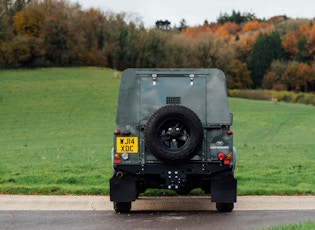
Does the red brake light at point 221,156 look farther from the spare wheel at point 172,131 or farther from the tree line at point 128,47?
the tree line at point 128,47

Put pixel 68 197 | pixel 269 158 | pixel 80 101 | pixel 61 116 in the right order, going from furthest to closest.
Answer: pixel 80 101 → pixel 61 116 → pixel 269 158 → pixel 68 197

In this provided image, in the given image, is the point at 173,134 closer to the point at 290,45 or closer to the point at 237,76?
the point at 237,76

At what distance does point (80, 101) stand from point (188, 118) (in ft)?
177

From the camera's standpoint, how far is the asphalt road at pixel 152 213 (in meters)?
10.3

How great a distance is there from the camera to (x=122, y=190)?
11.6m

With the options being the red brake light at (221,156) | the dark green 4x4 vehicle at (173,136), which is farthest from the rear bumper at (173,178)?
the red brake light at (221,156)

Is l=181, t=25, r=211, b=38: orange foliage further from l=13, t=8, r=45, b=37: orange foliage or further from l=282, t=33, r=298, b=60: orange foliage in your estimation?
l=13, t=8, r=45, b=37: orange foliage

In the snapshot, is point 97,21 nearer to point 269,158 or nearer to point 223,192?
point 269,158

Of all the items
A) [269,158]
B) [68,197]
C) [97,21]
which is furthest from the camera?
[97,21]

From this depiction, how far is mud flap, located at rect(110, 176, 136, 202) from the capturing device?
452 inches

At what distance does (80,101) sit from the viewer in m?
64.4

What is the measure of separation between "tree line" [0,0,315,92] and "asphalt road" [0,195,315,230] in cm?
7074

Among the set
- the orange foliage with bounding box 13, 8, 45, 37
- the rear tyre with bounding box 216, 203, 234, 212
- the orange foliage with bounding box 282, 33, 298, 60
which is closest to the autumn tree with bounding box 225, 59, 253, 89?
the orange foliage with bounding box 282, 33, 298, 60

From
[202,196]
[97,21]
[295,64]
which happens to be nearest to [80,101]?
[97,21]
